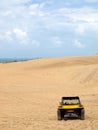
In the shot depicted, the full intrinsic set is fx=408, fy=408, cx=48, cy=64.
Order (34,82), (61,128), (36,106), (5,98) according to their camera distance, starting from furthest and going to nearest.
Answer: (34,82) < (5,98) < (36,106) < (61,128)

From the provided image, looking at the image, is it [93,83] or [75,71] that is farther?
[75,71]

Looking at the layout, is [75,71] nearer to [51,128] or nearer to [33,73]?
[33,73]

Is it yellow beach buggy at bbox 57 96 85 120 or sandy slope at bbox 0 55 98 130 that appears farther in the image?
yellow beach buggy at bbox 57 96 85 120

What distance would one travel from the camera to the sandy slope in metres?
16.4

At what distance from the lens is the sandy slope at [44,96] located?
53.7 ft

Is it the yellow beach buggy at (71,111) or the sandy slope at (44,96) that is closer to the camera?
the sandy slope at (44,96)

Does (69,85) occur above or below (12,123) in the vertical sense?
above

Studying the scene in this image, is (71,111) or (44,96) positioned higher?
(44,96)

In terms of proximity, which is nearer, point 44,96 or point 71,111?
point 71,111

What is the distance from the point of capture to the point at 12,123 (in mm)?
16625

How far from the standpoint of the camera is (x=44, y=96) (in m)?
28.8

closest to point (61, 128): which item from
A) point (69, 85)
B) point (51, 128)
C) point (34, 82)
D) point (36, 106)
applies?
point (51, 128)

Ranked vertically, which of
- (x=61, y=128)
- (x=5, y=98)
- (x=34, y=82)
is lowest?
(x=61, y=128)

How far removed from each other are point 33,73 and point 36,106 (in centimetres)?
2307
